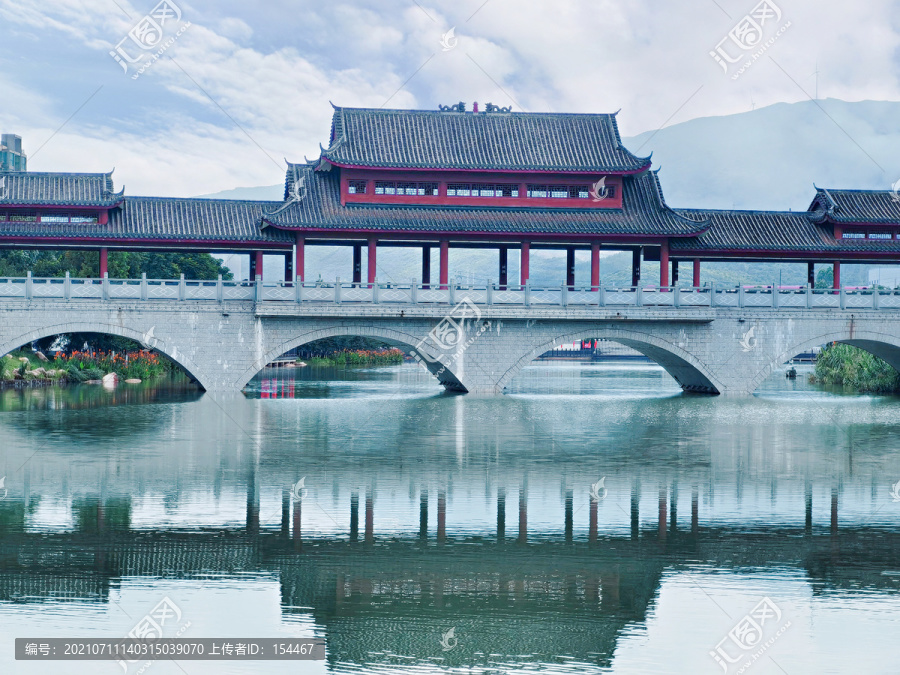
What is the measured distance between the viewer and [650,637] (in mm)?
10398

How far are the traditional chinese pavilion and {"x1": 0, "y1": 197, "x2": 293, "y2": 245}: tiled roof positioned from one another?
0.08 metres

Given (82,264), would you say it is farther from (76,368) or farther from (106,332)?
(106,332)

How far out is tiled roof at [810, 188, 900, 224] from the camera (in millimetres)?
45438

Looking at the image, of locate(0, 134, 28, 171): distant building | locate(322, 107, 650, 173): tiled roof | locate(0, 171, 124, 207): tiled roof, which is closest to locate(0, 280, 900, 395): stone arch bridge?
locate(0, 171, 124, 207): tiled roof

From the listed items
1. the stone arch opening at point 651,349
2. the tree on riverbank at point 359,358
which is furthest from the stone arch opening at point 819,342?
the tree on riverbank at point 359,358

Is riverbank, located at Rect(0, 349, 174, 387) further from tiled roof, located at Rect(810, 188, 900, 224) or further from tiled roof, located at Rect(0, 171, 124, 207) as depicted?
tiled roof, located at Rect(810, 188, 900, 224)

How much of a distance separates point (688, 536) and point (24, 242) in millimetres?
35290
